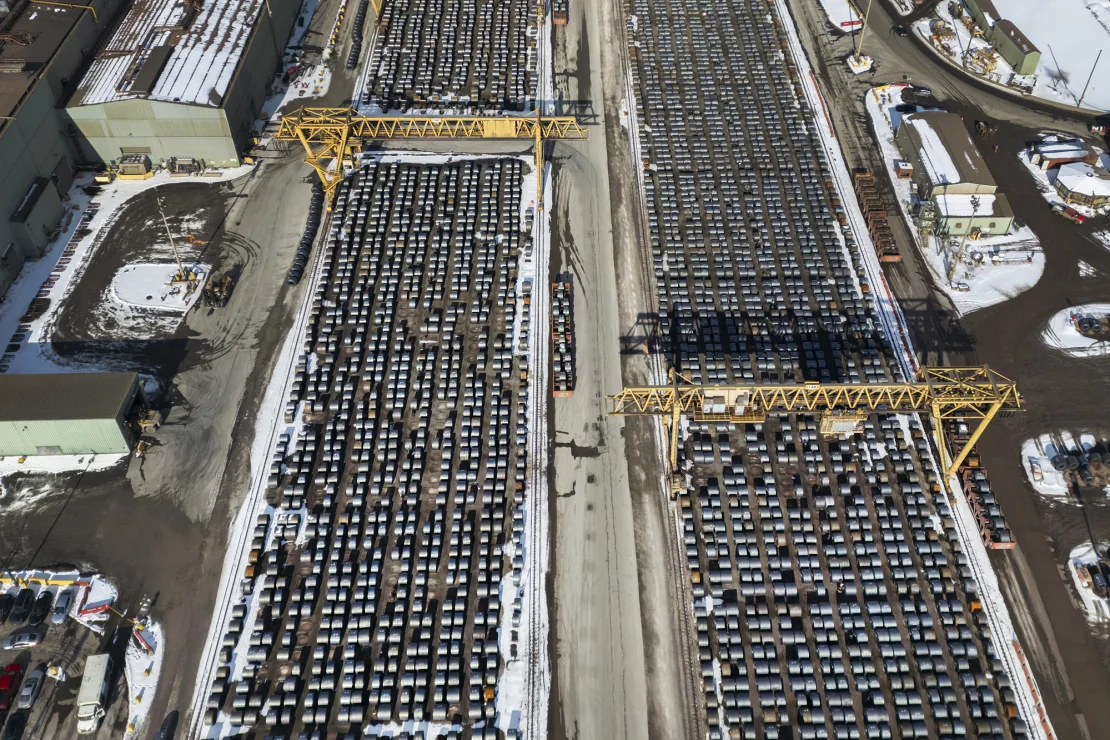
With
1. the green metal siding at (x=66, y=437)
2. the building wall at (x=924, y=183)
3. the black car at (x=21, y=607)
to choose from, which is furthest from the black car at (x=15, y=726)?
the building wall at (x=924, y=183)

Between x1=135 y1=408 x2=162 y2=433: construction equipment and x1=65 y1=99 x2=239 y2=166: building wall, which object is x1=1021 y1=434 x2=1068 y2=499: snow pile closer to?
x1=135 y1=408 x2=162 y2=433: construction equipment

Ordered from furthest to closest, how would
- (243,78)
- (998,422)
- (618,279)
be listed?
(243,78), (618,279), (998,422)

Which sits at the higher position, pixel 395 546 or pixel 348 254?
pixel 348 254

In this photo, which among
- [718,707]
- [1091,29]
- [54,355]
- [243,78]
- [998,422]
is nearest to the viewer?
[718,707]

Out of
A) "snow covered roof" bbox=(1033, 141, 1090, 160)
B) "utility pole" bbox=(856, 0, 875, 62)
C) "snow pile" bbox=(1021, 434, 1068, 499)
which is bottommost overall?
"snow pile" bbox=(1021, 434, 1068, 499)

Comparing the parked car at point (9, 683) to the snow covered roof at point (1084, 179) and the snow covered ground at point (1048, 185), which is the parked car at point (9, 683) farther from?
the snow covered roof at point (1084, 179)

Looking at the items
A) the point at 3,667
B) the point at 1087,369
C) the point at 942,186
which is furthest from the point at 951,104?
the point at 3,667

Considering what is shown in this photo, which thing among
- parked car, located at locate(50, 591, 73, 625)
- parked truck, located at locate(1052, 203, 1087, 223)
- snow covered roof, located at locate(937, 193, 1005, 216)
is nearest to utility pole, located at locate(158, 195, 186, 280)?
parked car, located at locate(50, 591, 73, 625)

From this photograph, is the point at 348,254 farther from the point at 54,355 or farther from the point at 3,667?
the point at 3,667
